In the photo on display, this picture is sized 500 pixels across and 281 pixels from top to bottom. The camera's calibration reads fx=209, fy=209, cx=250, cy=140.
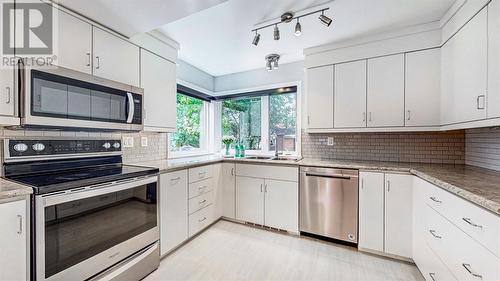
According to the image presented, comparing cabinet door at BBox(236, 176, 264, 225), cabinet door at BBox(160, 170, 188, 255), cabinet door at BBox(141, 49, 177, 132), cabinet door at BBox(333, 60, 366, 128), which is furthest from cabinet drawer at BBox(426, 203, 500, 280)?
cabinet door at BBox(141, 49, 177, 132)

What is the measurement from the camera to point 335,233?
2340 mm

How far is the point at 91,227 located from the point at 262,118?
2.65m

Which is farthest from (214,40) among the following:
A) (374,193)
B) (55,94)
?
(374,193)

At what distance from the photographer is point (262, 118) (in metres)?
3.53

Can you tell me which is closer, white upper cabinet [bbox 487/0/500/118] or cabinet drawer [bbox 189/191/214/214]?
white upper cabinet [bbox 487/0/500/118]

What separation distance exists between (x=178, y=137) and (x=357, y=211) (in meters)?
2.53

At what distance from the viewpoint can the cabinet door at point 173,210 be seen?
2041 mm

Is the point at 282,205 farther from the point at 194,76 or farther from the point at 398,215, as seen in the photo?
the point at 194,76

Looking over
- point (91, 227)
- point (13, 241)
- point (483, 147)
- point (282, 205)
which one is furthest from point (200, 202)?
point (483, 147)

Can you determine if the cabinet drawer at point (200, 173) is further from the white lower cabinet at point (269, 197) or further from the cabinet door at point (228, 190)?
the white lower cabinet at point (269, 197)

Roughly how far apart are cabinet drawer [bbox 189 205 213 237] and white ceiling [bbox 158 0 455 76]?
2063 mm

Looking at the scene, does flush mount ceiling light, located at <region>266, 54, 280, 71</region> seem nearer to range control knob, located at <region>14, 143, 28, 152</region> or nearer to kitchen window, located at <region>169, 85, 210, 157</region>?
kitchen window, located at <region>169, 85, 210, 157</region>

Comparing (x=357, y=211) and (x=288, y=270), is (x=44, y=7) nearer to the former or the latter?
(x=288, y=270)

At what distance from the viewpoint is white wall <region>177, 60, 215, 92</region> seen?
3.08 m
